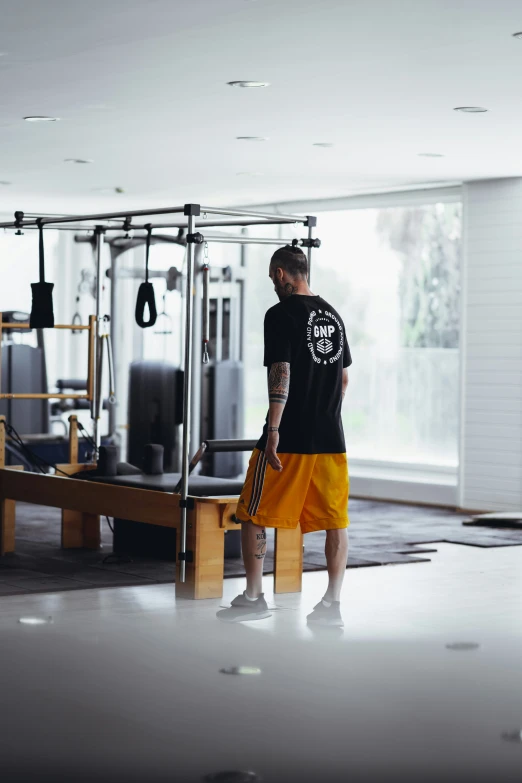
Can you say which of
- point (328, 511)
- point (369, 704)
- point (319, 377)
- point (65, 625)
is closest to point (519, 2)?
point (319, 377)

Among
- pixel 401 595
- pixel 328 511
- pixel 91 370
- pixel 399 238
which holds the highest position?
pixel 399 238

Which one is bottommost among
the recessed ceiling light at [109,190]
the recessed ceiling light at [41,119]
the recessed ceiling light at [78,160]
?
the recessed ceiling light at [109,190]

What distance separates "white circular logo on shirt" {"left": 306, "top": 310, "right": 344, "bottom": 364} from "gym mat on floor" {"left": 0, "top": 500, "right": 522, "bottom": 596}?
1558mm

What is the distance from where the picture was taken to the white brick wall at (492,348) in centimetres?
883

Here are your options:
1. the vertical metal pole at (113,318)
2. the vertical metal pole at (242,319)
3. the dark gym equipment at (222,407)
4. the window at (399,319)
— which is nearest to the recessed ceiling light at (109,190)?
the vertical metal pole at (113,318)

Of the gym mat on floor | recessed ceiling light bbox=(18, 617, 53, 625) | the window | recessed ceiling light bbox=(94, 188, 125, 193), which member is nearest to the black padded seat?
the gym mat on floor

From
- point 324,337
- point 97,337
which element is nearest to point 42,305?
point 97,337

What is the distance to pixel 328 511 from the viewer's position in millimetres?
4855

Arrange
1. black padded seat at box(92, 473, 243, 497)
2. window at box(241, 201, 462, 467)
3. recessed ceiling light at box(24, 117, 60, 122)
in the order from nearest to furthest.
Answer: black padded seat at box(92, 473, 243, 497)
recessed ceiling light at box(24, 117, 60, 122)
window at box(241, 201, 462, 467)

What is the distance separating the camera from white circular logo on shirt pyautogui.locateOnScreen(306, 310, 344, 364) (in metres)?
4.86

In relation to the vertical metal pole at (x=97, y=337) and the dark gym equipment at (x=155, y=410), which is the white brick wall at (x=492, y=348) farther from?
the vertical metal pole at (x=97, y=337)

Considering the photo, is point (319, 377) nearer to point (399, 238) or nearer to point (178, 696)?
point (178, 696)

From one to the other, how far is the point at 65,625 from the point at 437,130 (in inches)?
145

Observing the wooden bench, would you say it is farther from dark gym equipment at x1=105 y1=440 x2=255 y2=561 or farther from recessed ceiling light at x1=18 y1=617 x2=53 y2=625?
recessed ceiling light at x1=18 y1=617 x2=53 y2=625
